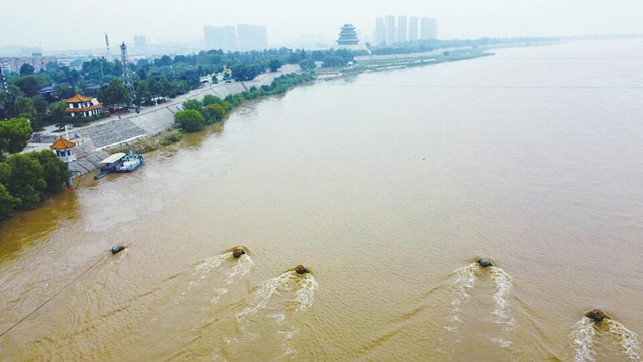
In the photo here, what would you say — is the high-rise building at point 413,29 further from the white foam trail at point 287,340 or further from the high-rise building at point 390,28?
the white foam trail at point 287,340

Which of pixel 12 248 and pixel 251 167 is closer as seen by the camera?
pixel 12 248

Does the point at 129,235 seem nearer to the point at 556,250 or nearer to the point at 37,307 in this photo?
the point at 37,307

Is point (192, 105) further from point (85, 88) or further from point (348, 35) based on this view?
point (348, 35)

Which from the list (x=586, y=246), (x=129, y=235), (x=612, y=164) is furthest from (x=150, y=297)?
(x=612, y=164)

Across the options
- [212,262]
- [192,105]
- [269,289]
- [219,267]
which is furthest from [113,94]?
[269,289]

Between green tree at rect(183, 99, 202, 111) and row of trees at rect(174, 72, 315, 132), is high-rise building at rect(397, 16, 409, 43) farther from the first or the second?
green tree at rect(183, 99, 202, 111)

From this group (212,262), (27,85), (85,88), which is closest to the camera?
(212,262)

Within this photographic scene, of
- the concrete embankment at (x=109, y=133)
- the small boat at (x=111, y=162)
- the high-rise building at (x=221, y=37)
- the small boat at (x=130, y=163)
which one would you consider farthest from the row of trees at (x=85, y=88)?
the high-rise building at (x=221, y=37)
